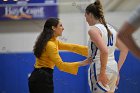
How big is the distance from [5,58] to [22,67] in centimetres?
26

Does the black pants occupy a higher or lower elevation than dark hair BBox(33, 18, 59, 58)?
lower

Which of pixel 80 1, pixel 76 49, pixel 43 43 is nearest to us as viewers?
pixel 43 43

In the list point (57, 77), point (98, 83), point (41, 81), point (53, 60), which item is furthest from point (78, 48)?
point (57, 77)

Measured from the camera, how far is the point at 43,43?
123 inches

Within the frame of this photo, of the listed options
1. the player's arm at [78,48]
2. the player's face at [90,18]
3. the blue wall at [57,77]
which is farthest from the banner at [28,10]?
the player's face at [90,18]

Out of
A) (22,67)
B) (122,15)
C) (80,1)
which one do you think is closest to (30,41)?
(22,67)

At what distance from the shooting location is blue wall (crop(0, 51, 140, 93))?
4508 mm

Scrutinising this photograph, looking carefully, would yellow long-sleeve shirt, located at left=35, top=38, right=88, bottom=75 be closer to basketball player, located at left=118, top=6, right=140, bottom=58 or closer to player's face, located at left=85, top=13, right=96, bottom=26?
player's face, located at left=85, top=13, right=96, bottom=26

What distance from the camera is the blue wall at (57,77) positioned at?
451cm

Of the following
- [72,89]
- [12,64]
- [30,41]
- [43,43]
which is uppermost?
[43,43]

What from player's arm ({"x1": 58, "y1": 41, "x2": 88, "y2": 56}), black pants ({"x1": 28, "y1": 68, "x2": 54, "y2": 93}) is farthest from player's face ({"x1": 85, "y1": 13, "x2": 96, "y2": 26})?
black pants ({"x1": 28, "y1": 68, "x2": 54, "y2": 93})

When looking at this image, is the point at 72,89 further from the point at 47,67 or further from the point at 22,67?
the point at 47,67

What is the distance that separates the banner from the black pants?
145 cm

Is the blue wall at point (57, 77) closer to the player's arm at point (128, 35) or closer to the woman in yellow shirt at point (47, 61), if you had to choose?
the woman in yellow shirt at point (47, 61)
